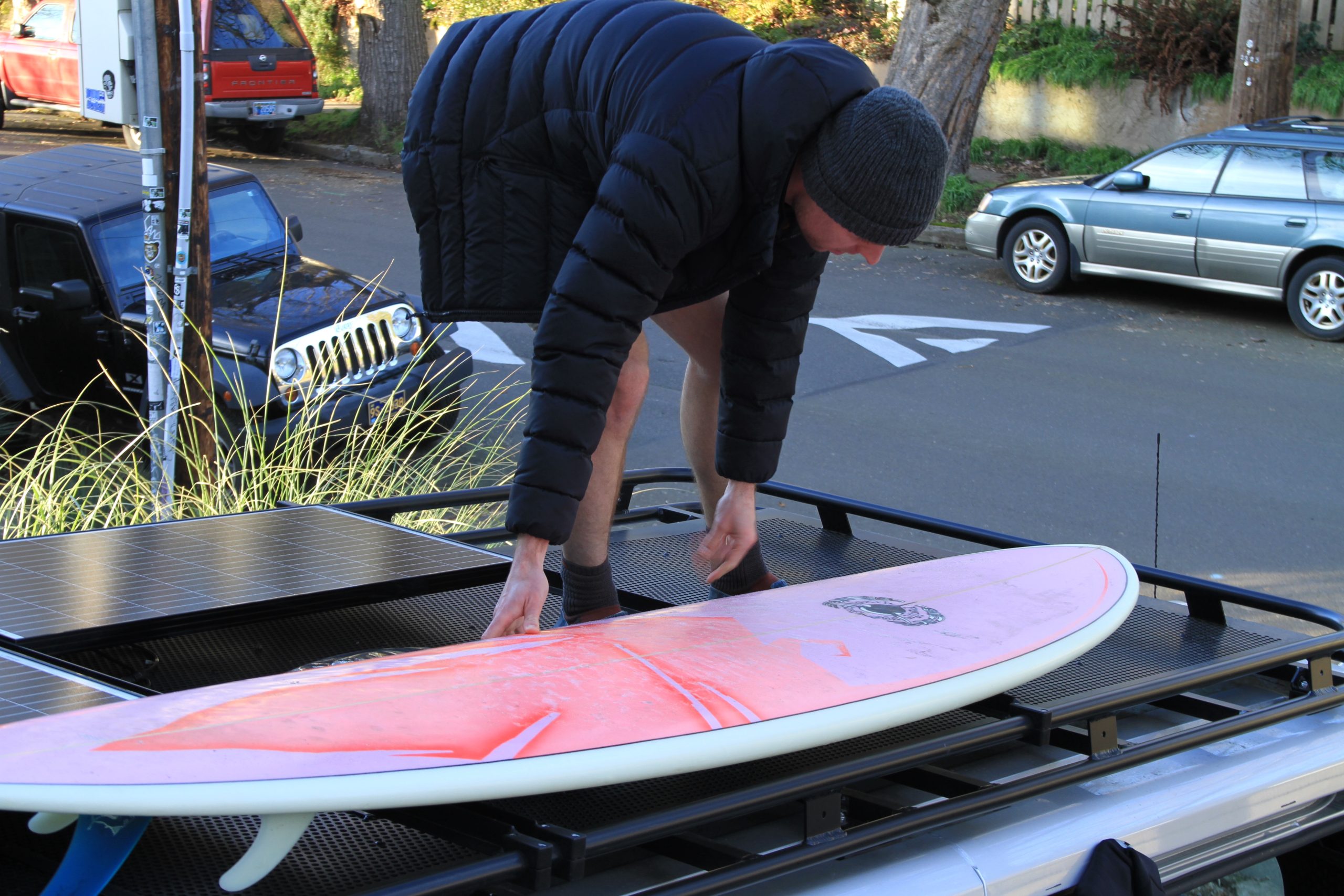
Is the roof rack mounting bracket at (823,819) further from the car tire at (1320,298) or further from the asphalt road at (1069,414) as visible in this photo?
the car tire at (1320,298)

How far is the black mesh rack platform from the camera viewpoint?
151cm

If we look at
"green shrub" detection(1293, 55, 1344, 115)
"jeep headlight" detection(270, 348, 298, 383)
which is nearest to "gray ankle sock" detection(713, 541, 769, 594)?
"jeep headlight" detection(270, 348, 298, 383)

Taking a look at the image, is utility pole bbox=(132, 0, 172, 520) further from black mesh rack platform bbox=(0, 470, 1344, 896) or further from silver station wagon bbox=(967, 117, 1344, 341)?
silver station wagon bbox=(967, 117, 1344, 341)

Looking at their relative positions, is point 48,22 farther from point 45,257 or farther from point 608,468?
point 608,468

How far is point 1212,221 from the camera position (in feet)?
33.1

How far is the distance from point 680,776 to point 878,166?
3.63ft

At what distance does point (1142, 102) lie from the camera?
54.1ft

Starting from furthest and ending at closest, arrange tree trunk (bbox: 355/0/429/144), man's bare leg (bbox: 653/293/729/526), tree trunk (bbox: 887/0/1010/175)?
tree trunk (bbox: 355/0/429/144) < tree trunk (bbox: 887/0/1010/175) < man's bare leg (bbox: 653/293/729/526)

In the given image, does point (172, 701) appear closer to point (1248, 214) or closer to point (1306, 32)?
point (1248, 214)

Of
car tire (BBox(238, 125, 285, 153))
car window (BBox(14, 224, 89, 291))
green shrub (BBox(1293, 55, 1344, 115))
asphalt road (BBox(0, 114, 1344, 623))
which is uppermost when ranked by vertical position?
green shrub (BBox(1293, 55, 1344, 115))

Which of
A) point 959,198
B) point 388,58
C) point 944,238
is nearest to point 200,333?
point 944,238

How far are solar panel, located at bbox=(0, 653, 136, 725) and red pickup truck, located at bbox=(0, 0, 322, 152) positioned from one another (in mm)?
16339

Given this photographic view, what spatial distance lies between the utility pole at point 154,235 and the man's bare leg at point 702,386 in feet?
7.66

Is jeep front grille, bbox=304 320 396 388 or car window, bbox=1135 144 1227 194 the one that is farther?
car window, bbox=1135 144 1227 194
